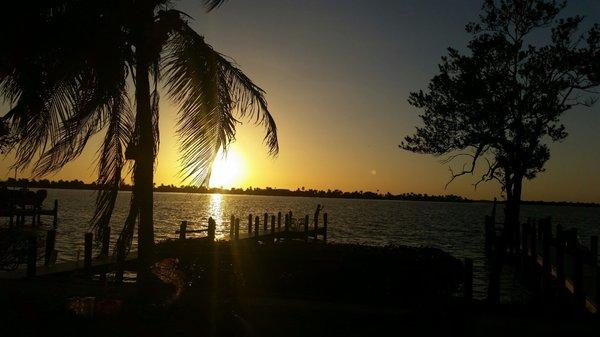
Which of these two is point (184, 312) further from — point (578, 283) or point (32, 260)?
point (578, 283)

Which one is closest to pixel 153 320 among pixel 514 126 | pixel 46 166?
pixel 46 166

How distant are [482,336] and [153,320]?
5.80 metres

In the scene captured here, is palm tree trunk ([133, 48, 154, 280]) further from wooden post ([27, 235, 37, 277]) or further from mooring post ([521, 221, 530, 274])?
mooring post ([521, 221, 530, 274])

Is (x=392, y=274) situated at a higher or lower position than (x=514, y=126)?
lower

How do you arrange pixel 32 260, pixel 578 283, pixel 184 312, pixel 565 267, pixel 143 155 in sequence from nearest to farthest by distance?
pixel 143 155 → pixel 184 312 → pixel 578 283 → pixel 32 260 → pixel 565 267

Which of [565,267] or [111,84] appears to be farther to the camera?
[565,267]

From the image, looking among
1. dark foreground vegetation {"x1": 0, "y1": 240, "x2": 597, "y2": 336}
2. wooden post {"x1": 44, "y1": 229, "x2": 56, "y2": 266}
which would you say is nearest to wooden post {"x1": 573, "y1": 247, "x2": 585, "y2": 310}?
dark foreground vegetation {"x1": 0, "y1": 240, "x2": 597, "y2": 336}

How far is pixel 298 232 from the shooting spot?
135 ft

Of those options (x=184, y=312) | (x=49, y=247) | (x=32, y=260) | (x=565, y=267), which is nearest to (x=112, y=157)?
(x=184, y=312)

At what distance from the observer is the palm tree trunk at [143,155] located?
10.1 m

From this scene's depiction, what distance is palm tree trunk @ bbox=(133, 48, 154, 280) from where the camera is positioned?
10.1 metres

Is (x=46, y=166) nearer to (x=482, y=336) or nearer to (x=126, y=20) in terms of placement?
(x=126, y=20)

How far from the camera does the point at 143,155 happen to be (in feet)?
33.6

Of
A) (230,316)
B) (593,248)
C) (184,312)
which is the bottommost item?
(184,312)
